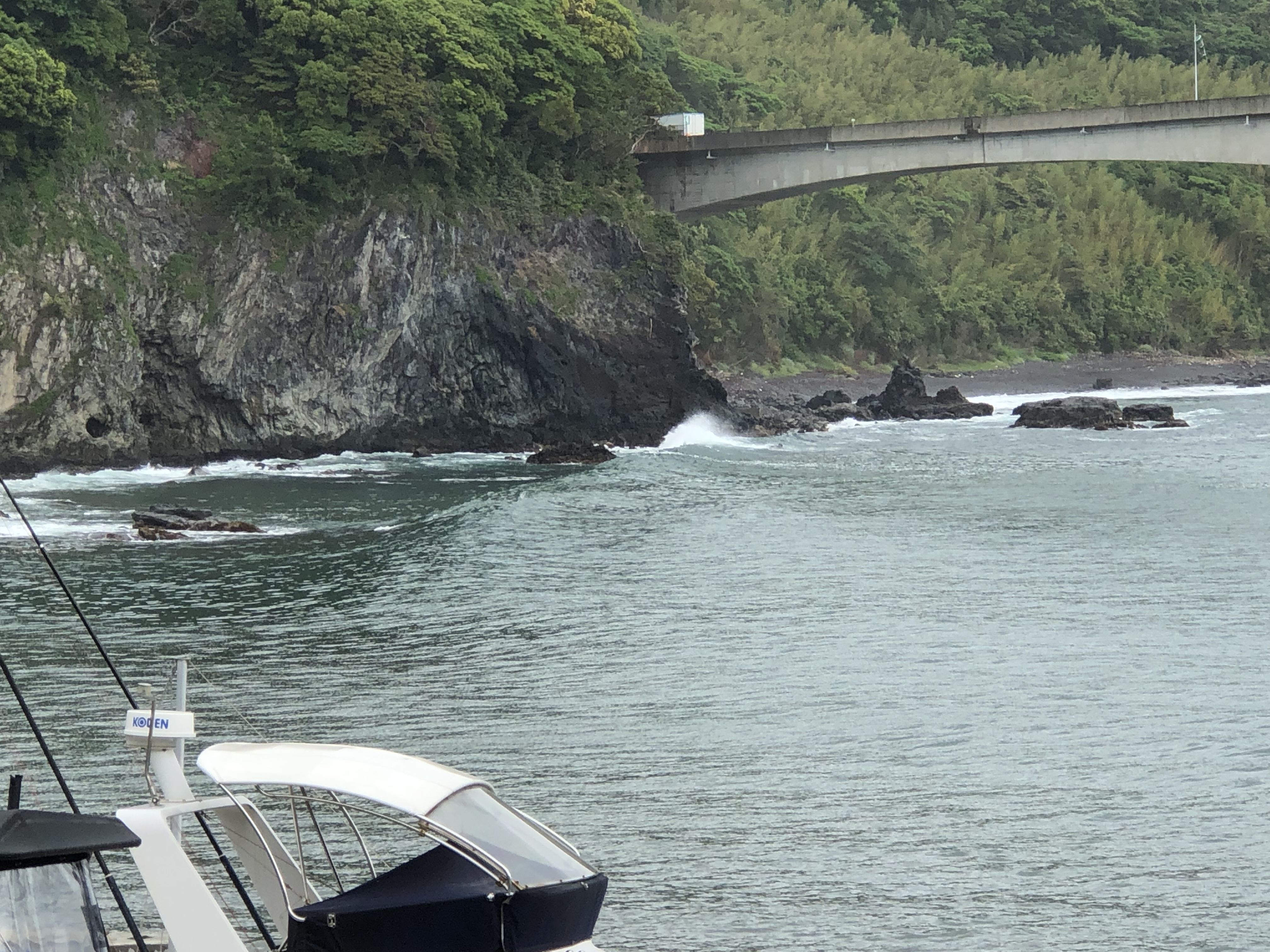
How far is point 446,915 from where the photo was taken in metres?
12.0

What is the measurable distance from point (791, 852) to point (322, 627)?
1453 centimetres

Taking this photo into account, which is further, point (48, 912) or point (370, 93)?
point (370, 93)

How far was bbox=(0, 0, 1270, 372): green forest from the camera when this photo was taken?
59.7 meters

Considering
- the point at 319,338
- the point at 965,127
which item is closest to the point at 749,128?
the point at 965,127

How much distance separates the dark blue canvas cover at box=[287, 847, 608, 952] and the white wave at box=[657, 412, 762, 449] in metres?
54.1

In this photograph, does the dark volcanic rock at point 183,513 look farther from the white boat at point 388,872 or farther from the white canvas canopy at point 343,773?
the white canvas canopy at point 343,773

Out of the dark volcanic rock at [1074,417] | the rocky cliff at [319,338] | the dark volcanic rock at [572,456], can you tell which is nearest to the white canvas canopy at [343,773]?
the rocky cliff at [319,338]

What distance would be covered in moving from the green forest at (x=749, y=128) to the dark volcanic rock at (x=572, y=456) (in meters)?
9.83

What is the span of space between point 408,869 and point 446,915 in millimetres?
529

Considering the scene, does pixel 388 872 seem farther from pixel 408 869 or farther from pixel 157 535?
pixel 157 535

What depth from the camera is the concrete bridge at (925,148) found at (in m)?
68.3

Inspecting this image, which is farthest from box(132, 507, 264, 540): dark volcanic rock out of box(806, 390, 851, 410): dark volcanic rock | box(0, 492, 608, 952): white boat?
box(806, 390, 851, 410): dark volcanic rock

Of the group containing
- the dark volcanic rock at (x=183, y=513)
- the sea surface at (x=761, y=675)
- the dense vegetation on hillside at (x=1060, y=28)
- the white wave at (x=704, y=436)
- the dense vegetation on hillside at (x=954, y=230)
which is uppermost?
the dense vegetation on hillside at (x=1060, y=28)

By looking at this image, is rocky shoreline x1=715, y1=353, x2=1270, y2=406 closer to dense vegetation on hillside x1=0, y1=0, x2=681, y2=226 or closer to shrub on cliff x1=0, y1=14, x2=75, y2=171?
dense vegetation on hillside x1=0, y1=0, x2=681, y2=226
